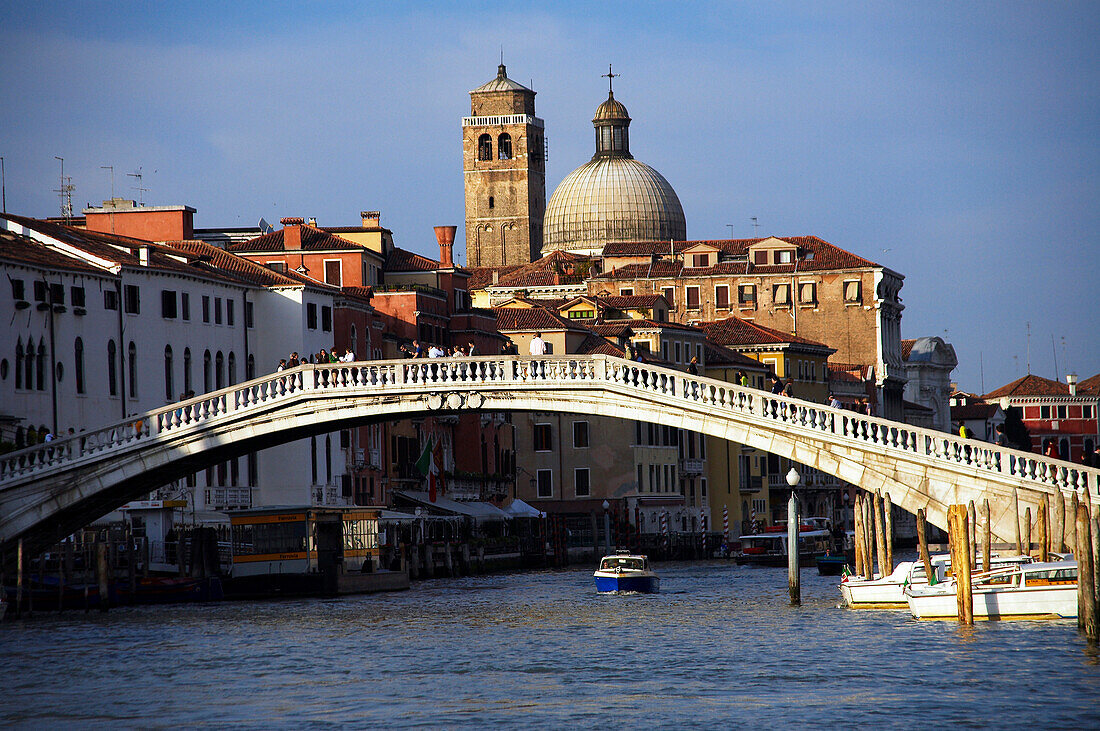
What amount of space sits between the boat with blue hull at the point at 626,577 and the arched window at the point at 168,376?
31.7ft

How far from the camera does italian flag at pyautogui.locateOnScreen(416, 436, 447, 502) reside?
51.2 m

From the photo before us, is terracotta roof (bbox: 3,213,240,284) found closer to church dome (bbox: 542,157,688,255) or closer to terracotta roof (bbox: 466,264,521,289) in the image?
terracotta roof (bbox: 466,264,521,289)

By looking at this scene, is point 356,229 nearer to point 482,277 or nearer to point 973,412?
point 482,277

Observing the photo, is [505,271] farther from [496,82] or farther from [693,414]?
[693,414]

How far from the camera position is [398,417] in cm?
3612

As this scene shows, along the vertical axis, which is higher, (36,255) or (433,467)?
(36,255)

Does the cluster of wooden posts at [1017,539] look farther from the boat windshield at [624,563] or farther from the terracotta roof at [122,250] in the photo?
the terracotta roof at [122,250]

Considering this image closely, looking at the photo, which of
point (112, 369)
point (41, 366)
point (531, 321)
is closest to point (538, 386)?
point (41, 366)

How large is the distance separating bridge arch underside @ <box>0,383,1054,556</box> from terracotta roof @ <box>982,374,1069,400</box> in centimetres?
7796

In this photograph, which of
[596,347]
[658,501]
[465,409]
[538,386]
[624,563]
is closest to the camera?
[538,386]

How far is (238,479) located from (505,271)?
45127 mm

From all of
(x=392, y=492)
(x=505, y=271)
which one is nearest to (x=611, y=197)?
(x=505, y=271)

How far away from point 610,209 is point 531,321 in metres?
33.6

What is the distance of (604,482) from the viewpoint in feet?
211
